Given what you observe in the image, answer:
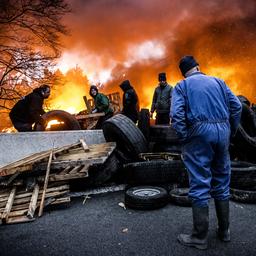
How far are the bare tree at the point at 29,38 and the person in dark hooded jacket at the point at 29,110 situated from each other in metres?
7.81

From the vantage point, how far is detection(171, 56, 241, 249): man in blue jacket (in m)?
2.97

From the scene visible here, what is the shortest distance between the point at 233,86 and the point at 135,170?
69.4 ft

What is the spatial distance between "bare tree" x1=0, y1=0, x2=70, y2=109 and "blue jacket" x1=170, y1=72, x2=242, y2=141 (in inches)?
514

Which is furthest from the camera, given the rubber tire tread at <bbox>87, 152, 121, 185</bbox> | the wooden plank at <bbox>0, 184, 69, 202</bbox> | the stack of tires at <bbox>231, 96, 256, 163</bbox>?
the stack of tires at <bbox>231, 96, 256, 163</bbox>

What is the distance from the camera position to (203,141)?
295 cm

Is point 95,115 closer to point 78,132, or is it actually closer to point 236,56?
point 78,132

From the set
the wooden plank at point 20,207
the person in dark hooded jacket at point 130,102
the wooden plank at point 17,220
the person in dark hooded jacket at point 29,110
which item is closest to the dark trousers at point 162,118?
the person in dark hooded jacket at point 130,102

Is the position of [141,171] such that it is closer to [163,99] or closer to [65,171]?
[65,171]

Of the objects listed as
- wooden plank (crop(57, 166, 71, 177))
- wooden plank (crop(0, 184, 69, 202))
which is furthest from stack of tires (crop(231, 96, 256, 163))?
wooden plank (crop(0, 184, 69, 202))

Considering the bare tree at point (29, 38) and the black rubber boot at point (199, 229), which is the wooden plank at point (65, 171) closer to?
the black rubber boot at point (199, 229)

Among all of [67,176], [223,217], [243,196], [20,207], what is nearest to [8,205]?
A: [20,207]

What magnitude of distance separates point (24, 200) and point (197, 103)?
3.32m

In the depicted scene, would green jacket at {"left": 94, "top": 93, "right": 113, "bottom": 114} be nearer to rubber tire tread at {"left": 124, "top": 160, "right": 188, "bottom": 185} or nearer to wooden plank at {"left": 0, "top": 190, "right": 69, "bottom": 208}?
rubber tire tread at {"left": 124, "top": 160, "right": 188, "bottom": 185}

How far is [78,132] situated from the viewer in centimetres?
784
